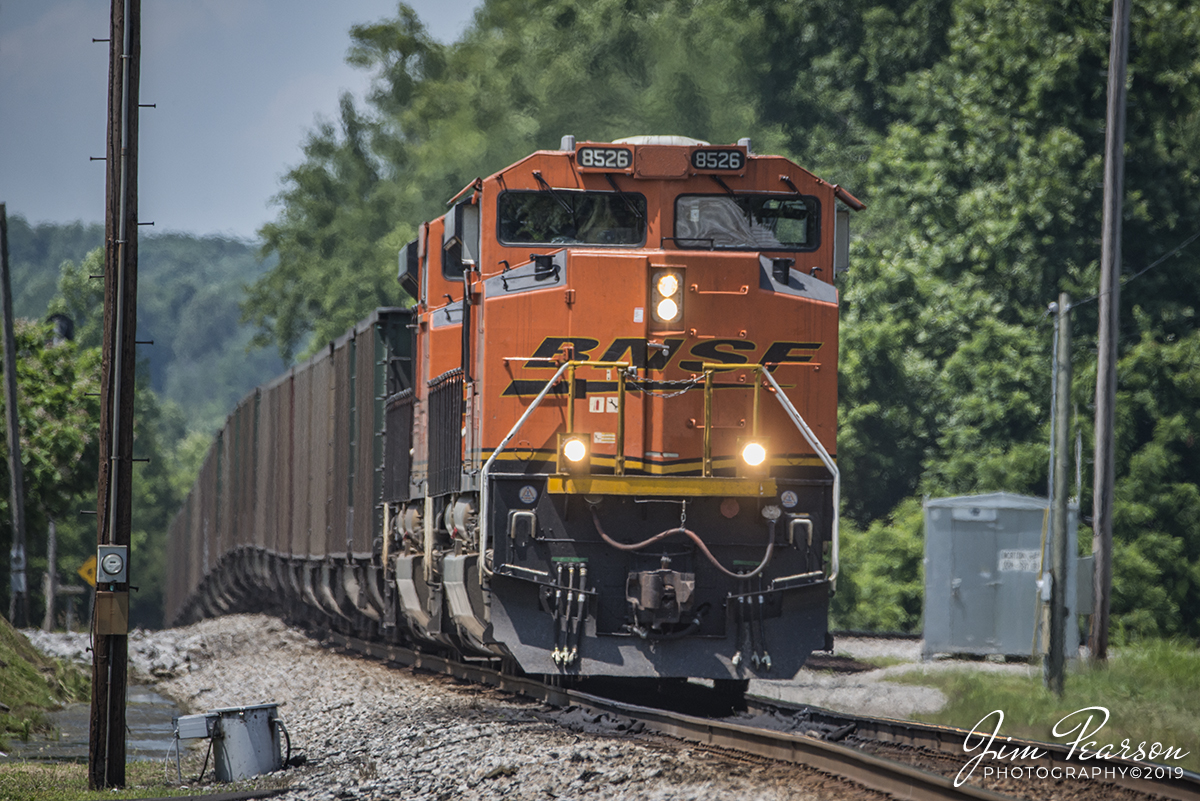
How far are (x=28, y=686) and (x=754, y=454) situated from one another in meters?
9.61

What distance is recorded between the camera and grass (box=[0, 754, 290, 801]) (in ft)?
31.6

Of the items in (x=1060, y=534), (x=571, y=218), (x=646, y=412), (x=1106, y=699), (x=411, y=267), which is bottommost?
(x=1106, y=699)

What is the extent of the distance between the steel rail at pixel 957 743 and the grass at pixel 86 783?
156 inches

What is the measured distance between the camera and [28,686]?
1600cm

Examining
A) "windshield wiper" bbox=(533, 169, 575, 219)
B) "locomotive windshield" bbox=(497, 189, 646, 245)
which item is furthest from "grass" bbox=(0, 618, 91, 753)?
"windshield wiper" bbox=(533, 169, 575, 219)

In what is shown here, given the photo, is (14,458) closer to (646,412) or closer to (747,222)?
(646,412)

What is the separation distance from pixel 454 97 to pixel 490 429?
42.6 meters

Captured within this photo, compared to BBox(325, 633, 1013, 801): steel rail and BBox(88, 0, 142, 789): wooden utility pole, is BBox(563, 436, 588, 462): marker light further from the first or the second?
BBox(88, 0, 142, 789): wooden utility pole

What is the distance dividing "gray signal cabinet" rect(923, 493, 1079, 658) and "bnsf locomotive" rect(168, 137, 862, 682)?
27.5 ft

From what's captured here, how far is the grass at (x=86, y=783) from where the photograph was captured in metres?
9.64

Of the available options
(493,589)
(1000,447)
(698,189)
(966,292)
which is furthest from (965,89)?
(493,589)

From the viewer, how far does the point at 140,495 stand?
7519cm

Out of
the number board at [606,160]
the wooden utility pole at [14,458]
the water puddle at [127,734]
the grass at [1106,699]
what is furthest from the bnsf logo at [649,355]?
the wooden utility pole at [14,458]

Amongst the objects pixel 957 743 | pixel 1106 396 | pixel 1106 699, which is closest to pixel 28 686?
pixel 957 743
